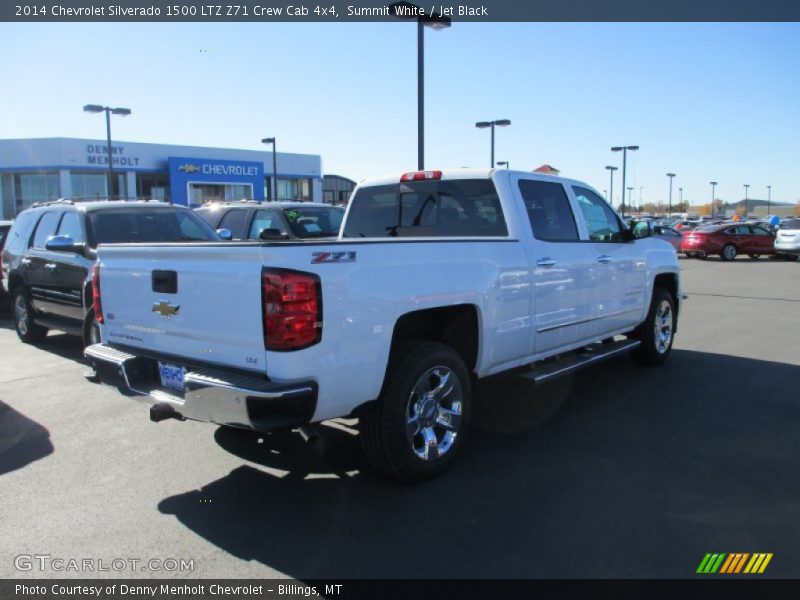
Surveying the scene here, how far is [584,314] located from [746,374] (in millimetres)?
2438

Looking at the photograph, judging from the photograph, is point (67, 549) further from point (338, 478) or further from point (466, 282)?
point (466, 282)

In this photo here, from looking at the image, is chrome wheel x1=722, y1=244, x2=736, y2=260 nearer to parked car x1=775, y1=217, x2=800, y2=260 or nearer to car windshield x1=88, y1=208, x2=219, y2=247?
parked car x1=775, y1=217, x2=800, y2=260

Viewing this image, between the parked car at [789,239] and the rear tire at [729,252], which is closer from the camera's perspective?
the parked car at [789,239]

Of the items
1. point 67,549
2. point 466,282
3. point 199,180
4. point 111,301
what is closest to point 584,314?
point 466,282

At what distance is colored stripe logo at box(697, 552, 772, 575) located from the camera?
320 cm

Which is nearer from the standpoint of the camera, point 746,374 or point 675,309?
point 746,374

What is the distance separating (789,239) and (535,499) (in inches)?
1017

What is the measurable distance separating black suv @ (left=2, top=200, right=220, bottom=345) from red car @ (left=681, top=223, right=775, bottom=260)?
910 inches

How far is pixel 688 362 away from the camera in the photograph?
7621 mm

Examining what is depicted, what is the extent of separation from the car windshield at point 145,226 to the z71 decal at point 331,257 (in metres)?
5.05

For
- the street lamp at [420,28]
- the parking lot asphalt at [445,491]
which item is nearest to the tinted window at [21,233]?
the parking lot asphalt at [445,491]

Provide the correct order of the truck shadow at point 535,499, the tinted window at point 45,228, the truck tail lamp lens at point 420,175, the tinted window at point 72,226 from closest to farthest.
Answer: the truck shadow at point 535,499, the truck tail lamp lens at point 420,175, the tinted window at point 72,226, the tinted window at point 45,228

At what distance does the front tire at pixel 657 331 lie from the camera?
283 inches

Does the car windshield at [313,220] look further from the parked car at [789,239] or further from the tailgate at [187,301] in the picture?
the parked car at [789,239]
